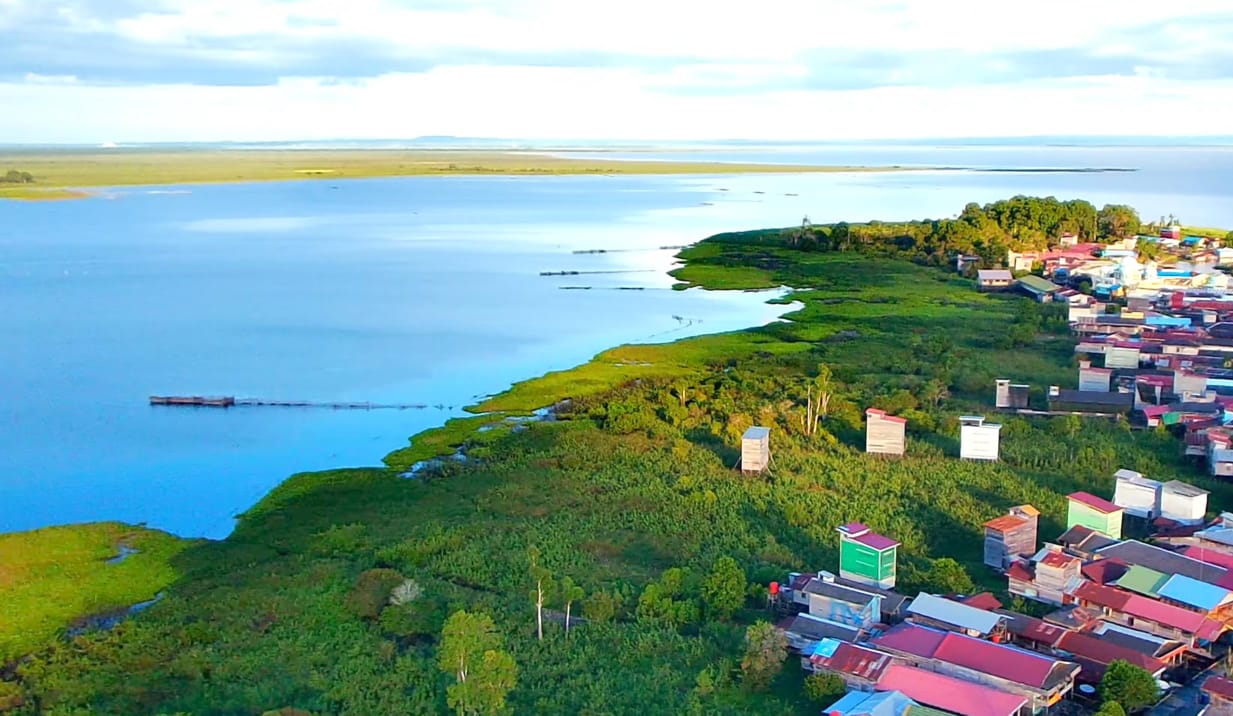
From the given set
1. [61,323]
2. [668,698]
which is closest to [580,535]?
[668,698]

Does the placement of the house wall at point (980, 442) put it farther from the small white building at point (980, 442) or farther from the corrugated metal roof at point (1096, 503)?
the corrugated metal roof at point (1096, 503)

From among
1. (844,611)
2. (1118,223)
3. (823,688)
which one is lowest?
(823,688)

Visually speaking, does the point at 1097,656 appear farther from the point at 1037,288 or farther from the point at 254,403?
the point at 1037,288

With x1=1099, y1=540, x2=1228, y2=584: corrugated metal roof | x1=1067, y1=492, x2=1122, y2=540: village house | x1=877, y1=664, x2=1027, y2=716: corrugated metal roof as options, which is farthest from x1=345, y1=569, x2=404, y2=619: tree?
x1=1067, y1=492, x2=1122, y2=540: village house

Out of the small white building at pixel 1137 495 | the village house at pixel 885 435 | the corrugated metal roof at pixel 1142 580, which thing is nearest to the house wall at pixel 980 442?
the village house at pixel 885 435

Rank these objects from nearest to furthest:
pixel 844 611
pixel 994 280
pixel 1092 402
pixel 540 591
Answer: pixel 844 611, pixel 540 591, pixel 1092 402, pixel 994 280

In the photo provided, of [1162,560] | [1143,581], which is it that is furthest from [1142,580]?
[1162,560]
